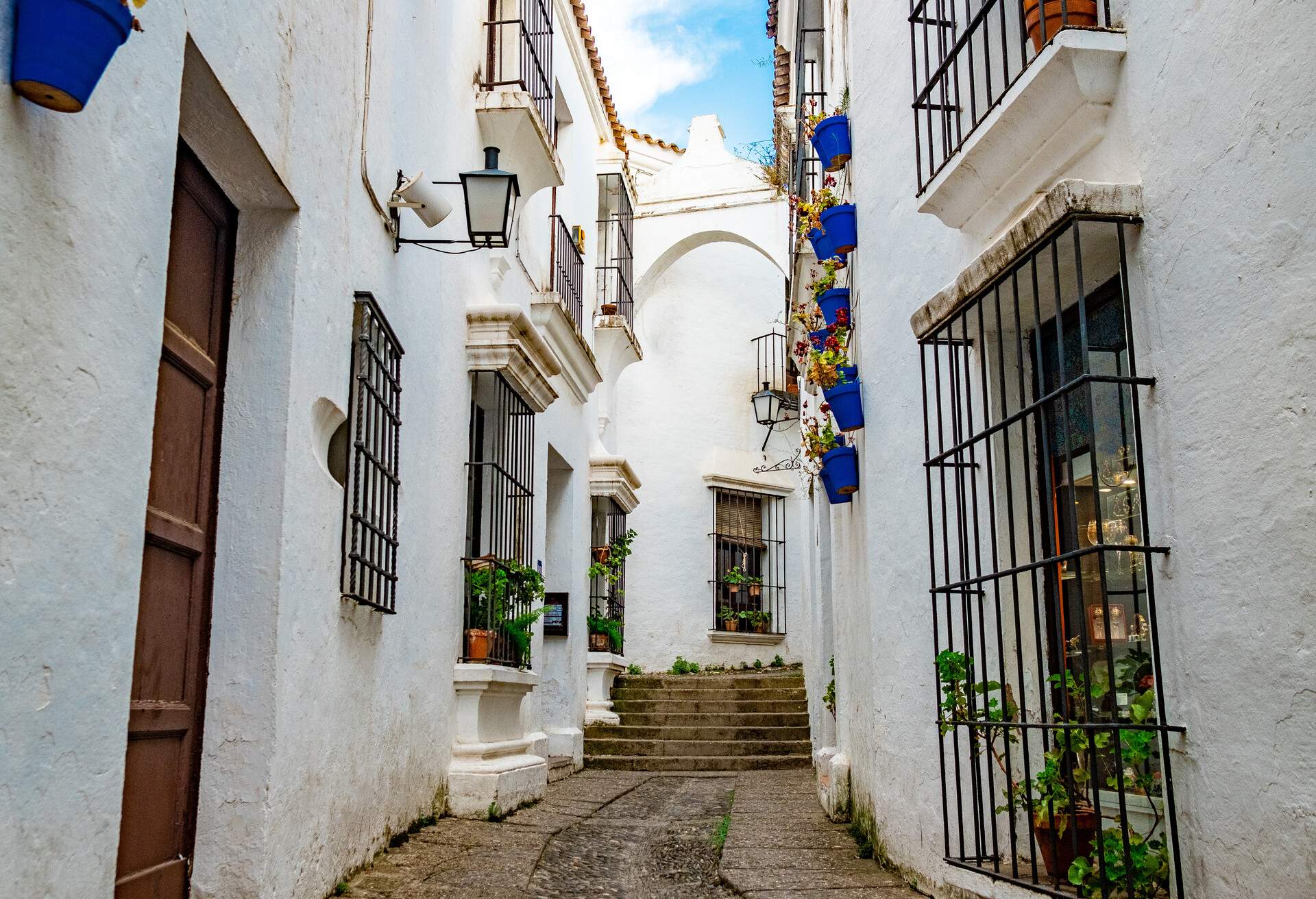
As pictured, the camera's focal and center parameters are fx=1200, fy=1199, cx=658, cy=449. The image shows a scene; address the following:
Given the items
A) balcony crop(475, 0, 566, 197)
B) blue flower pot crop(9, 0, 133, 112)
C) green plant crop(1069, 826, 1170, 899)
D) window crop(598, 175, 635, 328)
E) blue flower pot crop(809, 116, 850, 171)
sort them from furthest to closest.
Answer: window crop(598, 175, 635, 328), balcony crop(475, 0, 566, 197), blue flower pot crop(809, 116, 850, 171), green plant crop(1069, 826, 1170, 899), blue flower pot crop(9, 0, 133, 112)

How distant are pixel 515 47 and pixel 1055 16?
16.6ft

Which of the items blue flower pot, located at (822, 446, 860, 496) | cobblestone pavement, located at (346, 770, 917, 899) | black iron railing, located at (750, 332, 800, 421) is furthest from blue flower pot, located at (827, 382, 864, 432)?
black iron railing, located at (750, 332, 800, 421)

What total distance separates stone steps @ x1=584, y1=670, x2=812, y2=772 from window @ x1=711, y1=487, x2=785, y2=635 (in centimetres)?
171

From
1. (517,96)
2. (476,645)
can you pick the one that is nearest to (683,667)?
(476,645)

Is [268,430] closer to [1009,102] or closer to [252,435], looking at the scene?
[252,435]

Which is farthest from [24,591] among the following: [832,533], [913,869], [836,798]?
[832,533]

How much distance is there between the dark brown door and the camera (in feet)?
11.8

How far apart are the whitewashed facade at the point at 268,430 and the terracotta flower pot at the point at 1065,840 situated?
2556mm

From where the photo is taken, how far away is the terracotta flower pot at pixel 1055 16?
384cm

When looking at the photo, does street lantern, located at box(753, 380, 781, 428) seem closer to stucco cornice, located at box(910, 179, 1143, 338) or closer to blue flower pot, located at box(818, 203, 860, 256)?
blue flower pot, located at box(818, 203, 860, 256)

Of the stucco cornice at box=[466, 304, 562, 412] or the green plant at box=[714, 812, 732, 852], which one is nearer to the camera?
the green plant at box=[714, 812, 732, 852]

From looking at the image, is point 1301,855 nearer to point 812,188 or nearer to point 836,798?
point 836,798

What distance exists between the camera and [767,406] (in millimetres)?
15414

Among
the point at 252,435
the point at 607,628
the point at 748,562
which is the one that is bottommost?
the point at 607,628
